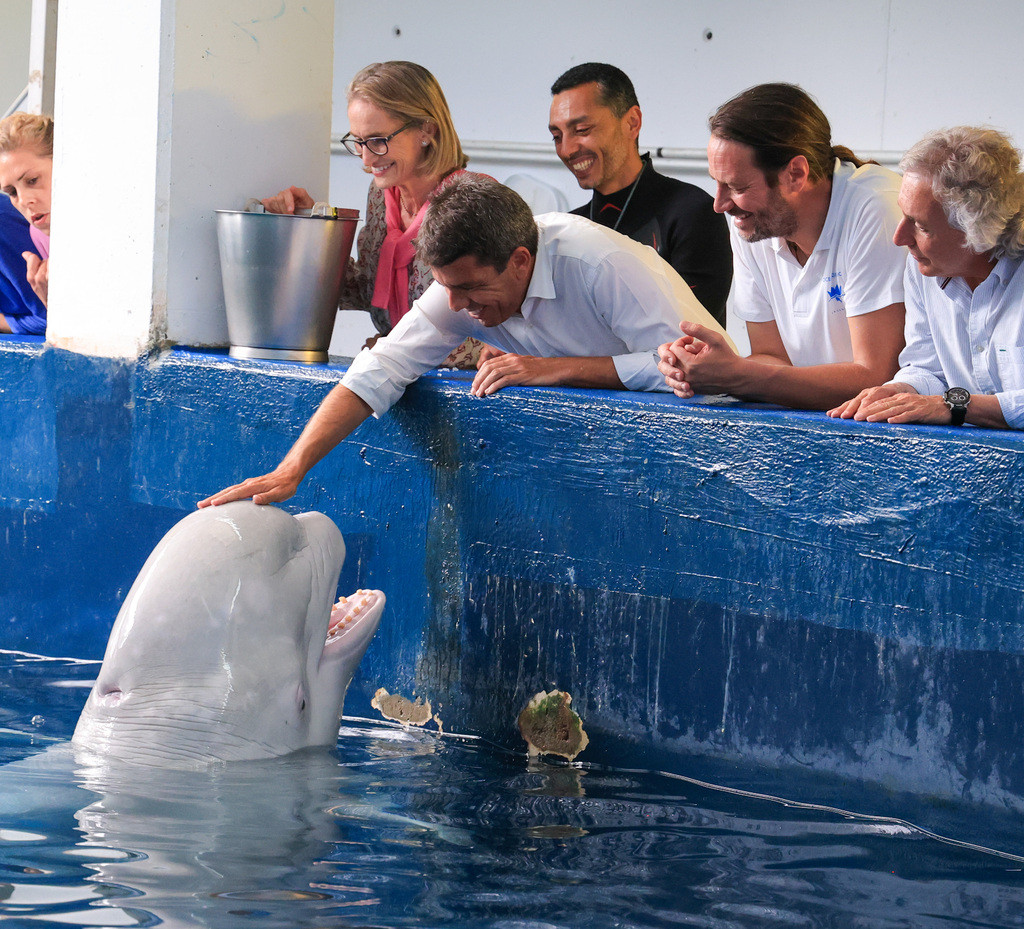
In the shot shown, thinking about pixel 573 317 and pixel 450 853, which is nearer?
pixel 450 853

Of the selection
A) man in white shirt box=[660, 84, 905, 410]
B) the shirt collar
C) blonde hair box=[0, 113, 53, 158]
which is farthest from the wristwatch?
blonde hair box=[0, 113, 53, 158]

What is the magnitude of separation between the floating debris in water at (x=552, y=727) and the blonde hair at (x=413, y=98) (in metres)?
2.02

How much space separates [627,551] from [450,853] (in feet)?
3.62

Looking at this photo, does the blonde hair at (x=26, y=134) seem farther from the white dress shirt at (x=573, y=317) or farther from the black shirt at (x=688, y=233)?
the black shirt at (x=688, y=233)

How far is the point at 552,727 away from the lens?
4.10 metres

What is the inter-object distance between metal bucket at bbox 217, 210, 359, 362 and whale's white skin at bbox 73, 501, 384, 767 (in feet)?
4.44

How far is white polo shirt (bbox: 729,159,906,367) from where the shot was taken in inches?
149

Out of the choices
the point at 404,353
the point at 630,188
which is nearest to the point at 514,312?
the point at 404,353

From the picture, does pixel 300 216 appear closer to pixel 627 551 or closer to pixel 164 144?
pixel 164 144

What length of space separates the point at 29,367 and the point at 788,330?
10.2ft

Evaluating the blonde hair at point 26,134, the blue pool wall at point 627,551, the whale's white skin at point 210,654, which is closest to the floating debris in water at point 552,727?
the blue pool wall at point 627,551

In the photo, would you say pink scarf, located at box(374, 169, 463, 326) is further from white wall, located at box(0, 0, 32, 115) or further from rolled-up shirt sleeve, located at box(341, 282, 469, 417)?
white wall, located at box(0, 0, 32, 115)

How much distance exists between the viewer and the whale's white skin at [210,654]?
11.8 feet

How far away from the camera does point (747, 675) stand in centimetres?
364
